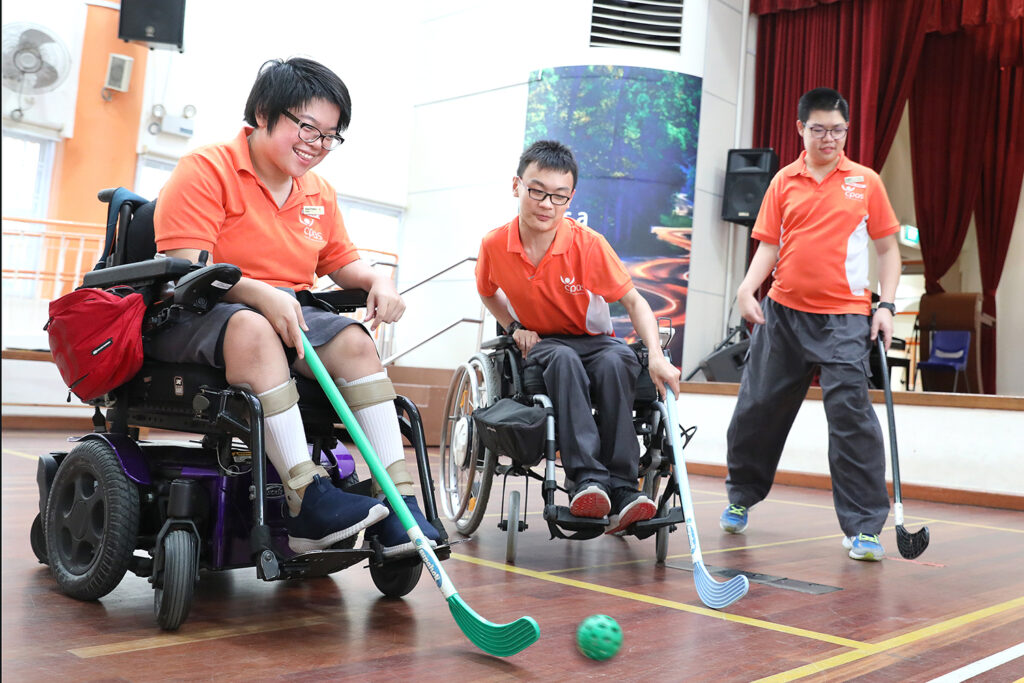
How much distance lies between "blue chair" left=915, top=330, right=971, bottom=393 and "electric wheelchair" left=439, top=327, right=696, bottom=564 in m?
5.95

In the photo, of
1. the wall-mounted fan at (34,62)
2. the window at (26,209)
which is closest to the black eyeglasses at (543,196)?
the window at (26,209)

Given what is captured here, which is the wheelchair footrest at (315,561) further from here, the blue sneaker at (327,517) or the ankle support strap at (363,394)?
the ankle support strap at (363,394)

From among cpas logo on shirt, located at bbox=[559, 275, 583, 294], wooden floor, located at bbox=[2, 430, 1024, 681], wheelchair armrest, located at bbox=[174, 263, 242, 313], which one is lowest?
wooden floor, located at bbox=[2, 430, 1024, 681]

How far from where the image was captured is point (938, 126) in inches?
A: 318

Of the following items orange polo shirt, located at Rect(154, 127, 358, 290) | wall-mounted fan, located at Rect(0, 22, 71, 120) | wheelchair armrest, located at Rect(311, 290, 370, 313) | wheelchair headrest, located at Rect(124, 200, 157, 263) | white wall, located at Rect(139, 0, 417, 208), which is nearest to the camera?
orange polo shirt, located at Rect(154, 127, 358, 290)

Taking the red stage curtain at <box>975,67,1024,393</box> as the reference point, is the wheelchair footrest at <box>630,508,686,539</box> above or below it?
below

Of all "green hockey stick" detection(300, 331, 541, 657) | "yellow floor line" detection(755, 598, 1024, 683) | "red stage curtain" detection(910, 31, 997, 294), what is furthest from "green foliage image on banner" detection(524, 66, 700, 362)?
"green hockey stick" detection(300, 331, 541, 657)

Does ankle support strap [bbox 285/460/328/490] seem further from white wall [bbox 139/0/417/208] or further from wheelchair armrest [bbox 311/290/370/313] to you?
white wall [bbox 139/0/417/208]

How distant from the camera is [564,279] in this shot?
2334 mm

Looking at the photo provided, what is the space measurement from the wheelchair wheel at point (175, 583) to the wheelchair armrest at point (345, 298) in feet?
1.95

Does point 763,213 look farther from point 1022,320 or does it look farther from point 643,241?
point 1022,320

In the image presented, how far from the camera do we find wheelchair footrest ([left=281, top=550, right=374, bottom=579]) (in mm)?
1441

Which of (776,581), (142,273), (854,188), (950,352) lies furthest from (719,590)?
(950,352)

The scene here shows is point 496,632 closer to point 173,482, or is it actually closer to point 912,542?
point 173,482
